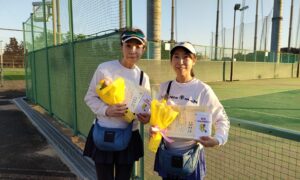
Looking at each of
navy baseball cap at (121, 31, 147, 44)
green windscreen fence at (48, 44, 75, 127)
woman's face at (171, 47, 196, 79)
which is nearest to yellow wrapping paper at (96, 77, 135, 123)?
navy baseball cap at (121, 31, 147, 44)

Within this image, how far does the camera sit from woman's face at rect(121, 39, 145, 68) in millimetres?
2402

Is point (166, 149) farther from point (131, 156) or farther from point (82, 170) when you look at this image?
point (82, 170)

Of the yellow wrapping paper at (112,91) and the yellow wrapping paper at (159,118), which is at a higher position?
the yellow wrapping paper at (112,91)

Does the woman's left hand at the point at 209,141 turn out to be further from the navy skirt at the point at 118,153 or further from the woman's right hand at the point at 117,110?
the navy skirt at the point at 118,153

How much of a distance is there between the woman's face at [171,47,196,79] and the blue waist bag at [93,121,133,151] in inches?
29.6

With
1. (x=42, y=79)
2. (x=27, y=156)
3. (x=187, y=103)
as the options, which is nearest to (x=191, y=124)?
(x=187, y=103)

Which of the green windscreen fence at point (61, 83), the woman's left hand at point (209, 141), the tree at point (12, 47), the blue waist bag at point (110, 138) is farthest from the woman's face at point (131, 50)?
the tree at point (12, 47)

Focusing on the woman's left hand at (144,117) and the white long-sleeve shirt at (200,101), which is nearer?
the white long-sleeve shirt at (200,101)

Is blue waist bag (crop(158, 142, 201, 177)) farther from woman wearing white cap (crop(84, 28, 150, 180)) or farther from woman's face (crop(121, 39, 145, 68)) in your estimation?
woman's face (crop(121, 39, 145, 68))

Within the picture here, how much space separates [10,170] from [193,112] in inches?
146

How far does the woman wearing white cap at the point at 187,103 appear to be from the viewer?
80.2 inches

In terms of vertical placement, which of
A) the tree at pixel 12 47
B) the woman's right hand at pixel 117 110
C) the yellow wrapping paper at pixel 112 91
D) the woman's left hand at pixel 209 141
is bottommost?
the woman's left hand at pixel 209 141

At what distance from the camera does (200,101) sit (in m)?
2.06

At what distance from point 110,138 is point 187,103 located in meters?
0.78
